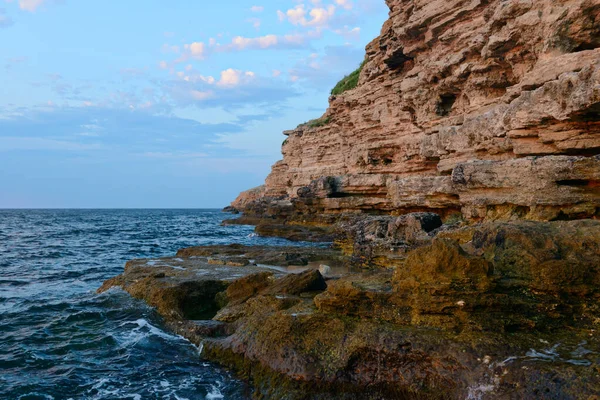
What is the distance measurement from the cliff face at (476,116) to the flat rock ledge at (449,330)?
240 inches

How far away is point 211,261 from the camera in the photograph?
16297mm

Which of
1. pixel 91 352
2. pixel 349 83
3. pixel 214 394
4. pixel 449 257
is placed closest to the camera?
pixel 214 394

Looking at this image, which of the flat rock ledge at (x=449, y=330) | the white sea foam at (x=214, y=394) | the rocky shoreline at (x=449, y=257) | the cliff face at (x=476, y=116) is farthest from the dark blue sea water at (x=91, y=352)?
the cliff face at (x=476, y=116)

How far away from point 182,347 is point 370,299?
13.4 ft

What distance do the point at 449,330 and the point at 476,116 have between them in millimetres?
15598

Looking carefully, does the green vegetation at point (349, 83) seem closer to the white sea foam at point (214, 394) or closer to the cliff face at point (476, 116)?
the cliff face at point (476, 116)

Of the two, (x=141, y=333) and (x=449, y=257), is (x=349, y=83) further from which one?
(x=449, y=257)

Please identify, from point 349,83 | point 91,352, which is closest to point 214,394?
point 91,352

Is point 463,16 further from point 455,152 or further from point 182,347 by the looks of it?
point 182,347

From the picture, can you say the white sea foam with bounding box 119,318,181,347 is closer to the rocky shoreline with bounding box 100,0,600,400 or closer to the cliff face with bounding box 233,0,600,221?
the rocky shoreline with bounding box 100,0,600,400

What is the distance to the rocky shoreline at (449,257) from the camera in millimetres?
6059

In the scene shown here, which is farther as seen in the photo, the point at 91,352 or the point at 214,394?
the point at 91,352

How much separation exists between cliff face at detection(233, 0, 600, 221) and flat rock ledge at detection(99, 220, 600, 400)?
609 centimetres

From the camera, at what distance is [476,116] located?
774 inches
